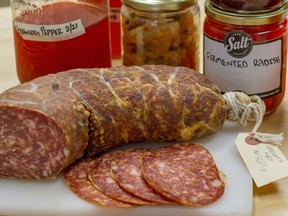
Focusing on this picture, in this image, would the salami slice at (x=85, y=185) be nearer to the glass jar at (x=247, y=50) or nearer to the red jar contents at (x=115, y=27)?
the glass jar at (x=247, y=50)

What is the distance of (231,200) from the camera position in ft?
3.84

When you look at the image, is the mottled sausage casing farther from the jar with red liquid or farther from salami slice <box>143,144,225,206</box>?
the jar with red liquid

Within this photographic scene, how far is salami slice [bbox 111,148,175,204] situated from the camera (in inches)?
45.4

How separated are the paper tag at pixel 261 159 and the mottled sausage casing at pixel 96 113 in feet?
0.22

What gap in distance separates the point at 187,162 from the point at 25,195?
261mm

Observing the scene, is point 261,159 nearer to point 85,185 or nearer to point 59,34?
point 85,185

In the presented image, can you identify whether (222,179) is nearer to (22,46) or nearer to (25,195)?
(25,195)

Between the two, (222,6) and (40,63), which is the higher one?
(222,6)

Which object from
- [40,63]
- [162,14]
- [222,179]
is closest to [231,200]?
[222,179]

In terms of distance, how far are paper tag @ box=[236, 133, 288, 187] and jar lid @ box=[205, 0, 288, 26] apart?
201mm

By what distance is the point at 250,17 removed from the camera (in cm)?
135

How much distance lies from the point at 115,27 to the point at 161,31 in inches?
10.8

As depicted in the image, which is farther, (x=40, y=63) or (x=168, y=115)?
(x=40, y=63)

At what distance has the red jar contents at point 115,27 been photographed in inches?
65.3
